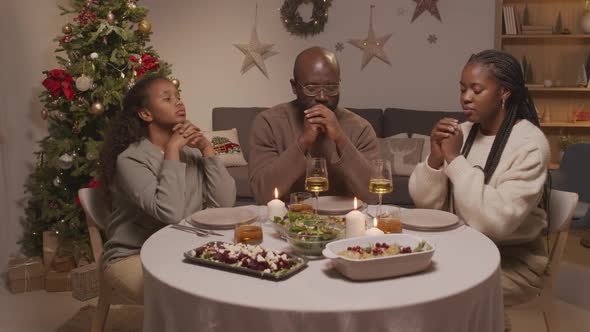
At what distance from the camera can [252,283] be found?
57.8 inches

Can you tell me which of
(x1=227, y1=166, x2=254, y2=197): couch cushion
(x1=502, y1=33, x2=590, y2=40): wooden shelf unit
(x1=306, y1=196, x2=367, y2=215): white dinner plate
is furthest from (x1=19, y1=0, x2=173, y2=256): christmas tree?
(x1=502, y1=33, x2=590, y2=40): wooden shelf unit

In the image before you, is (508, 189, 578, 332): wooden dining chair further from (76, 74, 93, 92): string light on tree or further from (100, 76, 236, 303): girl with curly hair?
(76, 74, 93, 92): string light on tree

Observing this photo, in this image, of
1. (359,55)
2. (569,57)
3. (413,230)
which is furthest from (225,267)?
(569,57)

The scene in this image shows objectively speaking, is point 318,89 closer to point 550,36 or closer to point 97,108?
point 97,108

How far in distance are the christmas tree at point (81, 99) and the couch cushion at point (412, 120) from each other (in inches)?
84.9

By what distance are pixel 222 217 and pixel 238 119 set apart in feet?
10.6

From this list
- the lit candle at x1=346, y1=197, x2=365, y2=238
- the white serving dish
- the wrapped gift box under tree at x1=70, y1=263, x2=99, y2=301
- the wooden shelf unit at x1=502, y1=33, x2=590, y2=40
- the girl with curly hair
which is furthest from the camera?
the wooden shelf unit at x1=502, y1=33, x2=590, y2=40

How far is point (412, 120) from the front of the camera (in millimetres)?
5031

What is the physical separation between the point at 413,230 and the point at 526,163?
1.51 ft

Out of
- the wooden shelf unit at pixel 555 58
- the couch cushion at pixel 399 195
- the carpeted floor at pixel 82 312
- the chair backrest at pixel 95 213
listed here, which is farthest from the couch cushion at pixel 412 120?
the chair backrest at pixel 95 213

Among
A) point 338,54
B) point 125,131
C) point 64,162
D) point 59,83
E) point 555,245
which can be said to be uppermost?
point 338,54

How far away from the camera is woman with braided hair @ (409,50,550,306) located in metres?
1.98

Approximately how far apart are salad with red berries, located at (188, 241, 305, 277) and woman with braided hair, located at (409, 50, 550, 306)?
0.76 m

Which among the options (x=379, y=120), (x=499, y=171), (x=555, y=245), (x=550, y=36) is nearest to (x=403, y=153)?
(x=379, y=120)
